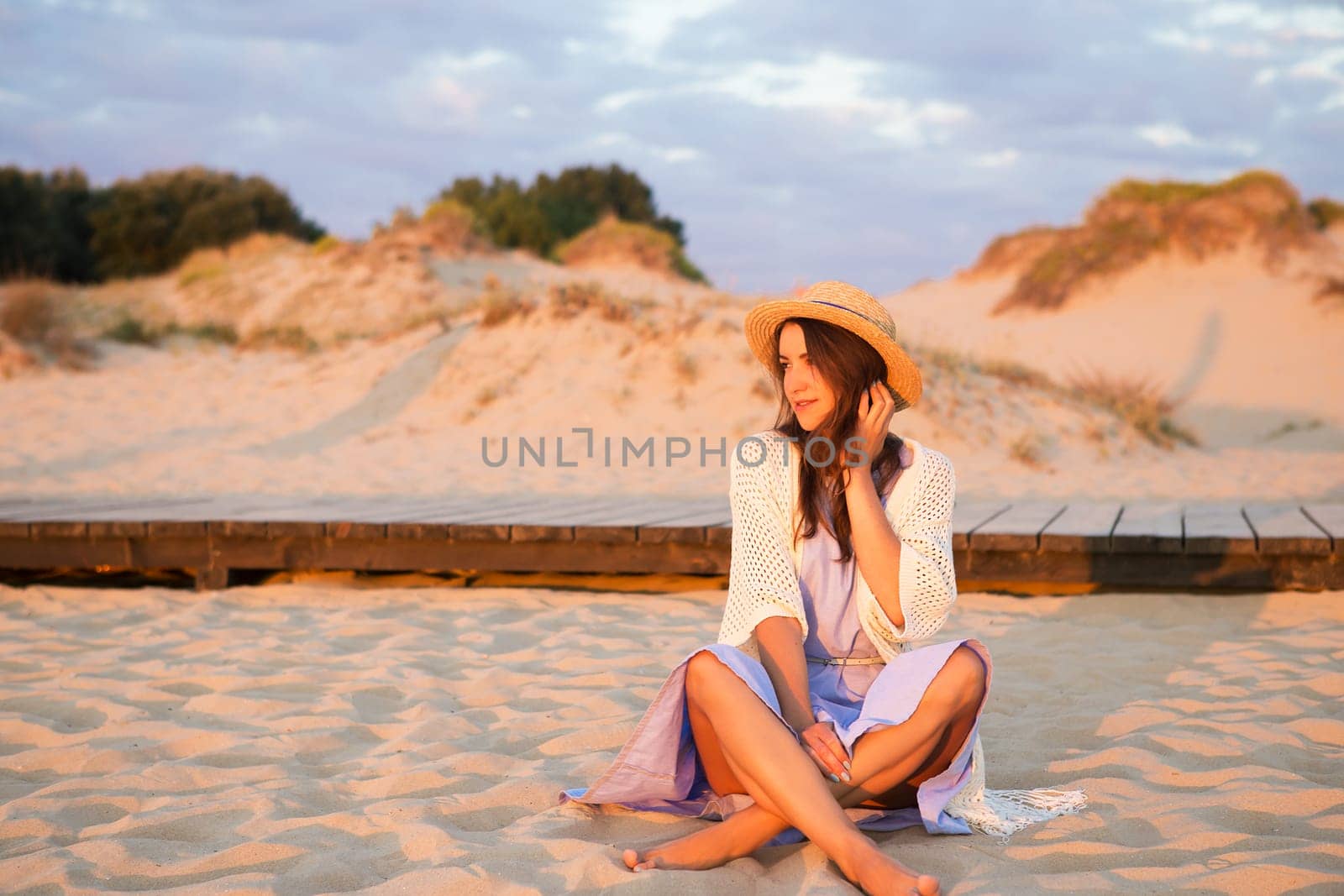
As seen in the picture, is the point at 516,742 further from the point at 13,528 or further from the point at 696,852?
the point at 13,528

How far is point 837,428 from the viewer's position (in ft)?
8.50

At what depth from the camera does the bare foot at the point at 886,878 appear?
1.99 m

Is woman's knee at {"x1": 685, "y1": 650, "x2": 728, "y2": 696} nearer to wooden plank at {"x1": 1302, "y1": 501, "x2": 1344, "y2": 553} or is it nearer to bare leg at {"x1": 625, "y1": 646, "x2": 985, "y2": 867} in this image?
bare leg at {"x1": 625, "y1": 646, "x2": 985, "y2": 867}

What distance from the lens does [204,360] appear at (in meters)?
13.9

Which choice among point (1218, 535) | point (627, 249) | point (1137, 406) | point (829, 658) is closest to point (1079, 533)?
point (1218, 535)

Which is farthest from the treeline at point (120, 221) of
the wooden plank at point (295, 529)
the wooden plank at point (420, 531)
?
the wooden plank at point (420, 531)

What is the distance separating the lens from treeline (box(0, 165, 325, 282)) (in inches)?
844

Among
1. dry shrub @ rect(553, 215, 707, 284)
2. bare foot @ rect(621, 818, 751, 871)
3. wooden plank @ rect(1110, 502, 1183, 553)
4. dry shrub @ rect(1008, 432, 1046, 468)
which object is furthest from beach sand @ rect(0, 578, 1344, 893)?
dry shrub @ rect(553, 215, 707, 284)

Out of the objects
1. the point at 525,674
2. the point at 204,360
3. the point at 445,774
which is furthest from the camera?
the point at 204,360

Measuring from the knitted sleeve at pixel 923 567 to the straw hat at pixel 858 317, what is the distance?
0.17 m

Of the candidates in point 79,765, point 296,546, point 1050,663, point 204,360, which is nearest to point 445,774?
point 79,765

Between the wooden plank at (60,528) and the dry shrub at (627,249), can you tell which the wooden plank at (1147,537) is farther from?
the dry shrub at (627,249)

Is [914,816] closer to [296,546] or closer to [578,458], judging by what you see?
[296,546]

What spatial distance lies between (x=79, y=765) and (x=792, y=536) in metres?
1.88
